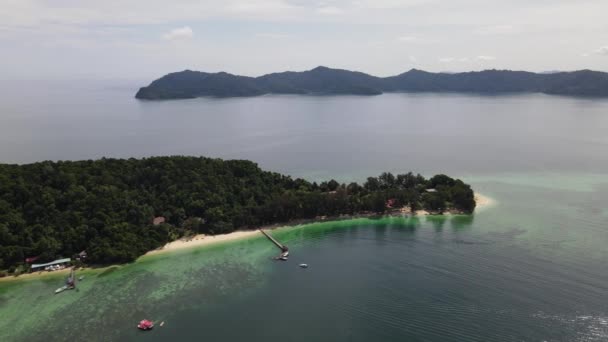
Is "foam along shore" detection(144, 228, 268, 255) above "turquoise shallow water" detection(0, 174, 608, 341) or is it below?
above

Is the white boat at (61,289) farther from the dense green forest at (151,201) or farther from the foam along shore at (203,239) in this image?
the foam along shore at (203,239)

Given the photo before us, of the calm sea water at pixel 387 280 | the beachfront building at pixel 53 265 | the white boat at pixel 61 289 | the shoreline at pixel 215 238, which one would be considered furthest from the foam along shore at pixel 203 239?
the white boat at pixel 61 289

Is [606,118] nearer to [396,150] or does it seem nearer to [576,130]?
[576,130]

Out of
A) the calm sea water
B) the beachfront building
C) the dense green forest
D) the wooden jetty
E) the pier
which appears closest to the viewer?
the calm sea water

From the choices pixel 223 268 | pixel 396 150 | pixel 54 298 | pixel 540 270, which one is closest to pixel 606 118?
pixel 396 150

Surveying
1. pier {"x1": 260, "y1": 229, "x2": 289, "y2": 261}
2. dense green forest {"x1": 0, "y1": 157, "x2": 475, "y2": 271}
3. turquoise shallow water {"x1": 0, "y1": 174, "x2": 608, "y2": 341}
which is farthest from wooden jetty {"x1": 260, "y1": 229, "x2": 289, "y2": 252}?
dense green forest {"x1": 0, "y1": 157, "x2": 475, "y2": 271}

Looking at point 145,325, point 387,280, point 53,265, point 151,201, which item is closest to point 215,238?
point 151,201

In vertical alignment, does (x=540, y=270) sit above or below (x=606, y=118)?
below

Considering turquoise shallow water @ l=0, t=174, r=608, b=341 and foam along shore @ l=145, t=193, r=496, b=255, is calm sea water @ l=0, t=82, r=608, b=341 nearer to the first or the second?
turquoise shallow water @ l=0, t=174, r=608, b=341
